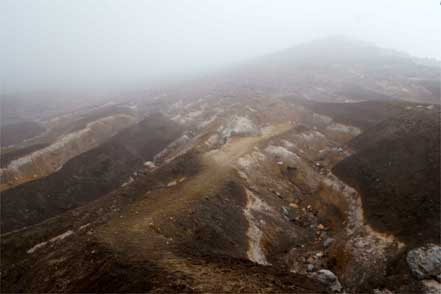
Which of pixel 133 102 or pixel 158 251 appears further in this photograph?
pixel 133 102

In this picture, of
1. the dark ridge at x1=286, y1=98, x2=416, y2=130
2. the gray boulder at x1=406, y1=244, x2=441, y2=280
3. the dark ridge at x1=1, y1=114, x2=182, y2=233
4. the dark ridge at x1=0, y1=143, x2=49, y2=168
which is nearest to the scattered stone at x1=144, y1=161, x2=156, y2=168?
the dark ridge at x1=1, y1=114, x2=182, y2=233

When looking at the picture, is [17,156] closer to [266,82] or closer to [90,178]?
[90,178]

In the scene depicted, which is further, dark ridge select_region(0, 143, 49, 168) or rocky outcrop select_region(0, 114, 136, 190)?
dark ridge select_region(0, 143, 49, 168)

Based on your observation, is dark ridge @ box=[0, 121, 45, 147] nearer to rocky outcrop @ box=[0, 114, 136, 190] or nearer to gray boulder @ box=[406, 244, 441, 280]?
rocky outcrop @ box=[0, 114, 136, 190]

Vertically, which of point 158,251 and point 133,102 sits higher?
point 133,102

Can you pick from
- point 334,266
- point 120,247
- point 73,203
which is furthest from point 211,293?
point 73,203

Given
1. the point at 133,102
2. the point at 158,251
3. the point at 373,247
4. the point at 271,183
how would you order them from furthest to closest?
the point at 133,102 < the point at 271,183 < the point at 373,247 < the point at 158,251

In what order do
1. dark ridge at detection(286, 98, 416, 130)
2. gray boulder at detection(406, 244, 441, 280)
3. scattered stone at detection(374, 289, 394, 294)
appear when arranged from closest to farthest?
gray boulder at detection(406, 244, 441, 280)
scattered stone at detection(374, 289, 394, 294)
dark ridge at detection(286, 98, 416, 130)

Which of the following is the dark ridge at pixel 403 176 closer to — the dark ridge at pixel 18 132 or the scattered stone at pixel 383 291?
the scattered stone at pixel 383 291

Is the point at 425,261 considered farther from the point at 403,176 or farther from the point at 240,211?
the point at 240,211
